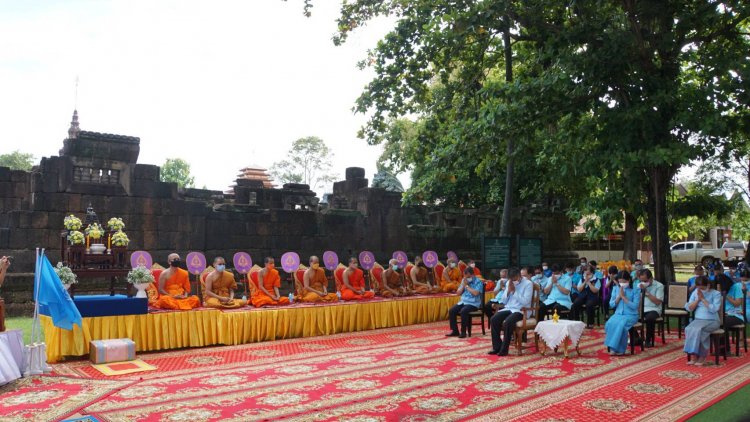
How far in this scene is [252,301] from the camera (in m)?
10.9

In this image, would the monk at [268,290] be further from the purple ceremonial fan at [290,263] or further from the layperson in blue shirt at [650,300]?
the layperson in blue shirt at [650,300]

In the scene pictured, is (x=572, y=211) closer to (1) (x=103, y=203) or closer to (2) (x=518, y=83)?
(2) (x=518, y=83)

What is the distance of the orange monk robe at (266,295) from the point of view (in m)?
10.8

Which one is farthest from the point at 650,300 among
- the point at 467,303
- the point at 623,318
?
the point at 467,303

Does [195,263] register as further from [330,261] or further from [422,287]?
[422,287]

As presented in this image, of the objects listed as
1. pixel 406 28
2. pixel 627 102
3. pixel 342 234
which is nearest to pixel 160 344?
pixel 342 234

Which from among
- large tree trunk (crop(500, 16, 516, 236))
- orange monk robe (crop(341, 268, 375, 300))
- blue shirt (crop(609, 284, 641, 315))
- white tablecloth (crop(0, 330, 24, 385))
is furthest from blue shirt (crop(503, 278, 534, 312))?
white tablecloth (crop(0, 330, 24, 385))

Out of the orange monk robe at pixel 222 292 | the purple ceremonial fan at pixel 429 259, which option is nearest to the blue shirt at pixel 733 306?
the purple ceremonial fan at pixel 429 259

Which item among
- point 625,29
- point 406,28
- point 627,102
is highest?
point 406,28

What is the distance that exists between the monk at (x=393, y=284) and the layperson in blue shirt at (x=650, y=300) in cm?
520

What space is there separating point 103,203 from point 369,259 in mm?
6052

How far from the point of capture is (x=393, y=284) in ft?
43.4

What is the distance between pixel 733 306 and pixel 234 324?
806 cm

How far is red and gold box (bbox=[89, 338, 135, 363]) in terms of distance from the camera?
8.02 m
